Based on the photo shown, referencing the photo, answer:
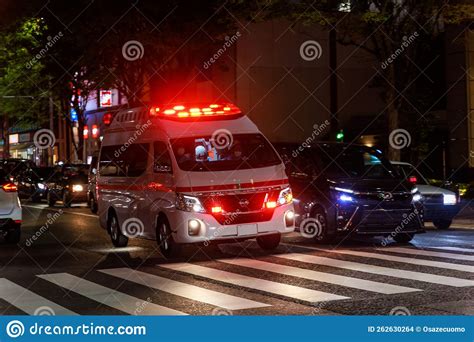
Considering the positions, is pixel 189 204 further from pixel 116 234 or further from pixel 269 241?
pixel 116 234

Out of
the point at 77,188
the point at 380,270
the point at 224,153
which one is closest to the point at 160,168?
the point at 224,153

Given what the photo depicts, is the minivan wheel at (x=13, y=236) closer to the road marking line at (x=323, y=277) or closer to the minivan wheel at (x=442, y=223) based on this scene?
the road marking line at (x=323, y=277)

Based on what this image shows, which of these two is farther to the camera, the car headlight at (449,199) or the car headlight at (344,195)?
the car headlight at (449,199)

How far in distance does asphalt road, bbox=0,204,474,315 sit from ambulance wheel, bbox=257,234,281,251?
0.18 meters

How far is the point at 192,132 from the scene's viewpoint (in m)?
13.6

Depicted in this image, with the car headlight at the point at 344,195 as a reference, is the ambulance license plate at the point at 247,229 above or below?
below

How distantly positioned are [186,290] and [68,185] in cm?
2172

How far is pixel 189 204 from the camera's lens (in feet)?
42.1

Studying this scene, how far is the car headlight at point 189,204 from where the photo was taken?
12.8 meters

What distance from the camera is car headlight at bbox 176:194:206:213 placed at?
1282 cm

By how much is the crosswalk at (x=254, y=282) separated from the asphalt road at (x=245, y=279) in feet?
0.04

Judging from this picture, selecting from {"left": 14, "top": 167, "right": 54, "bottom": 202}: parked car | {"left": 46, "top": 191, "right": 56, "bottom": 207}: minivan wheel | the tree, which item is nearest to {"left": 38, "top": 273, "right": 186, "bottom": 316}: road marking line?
the tree

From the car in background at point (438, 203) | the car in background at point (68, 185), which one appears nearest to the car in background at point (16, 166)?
the car in background at point (68, 185)

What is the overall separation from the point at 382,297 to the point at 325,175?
583 centimetres
